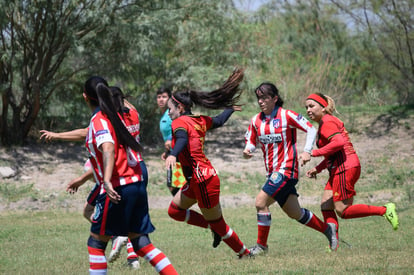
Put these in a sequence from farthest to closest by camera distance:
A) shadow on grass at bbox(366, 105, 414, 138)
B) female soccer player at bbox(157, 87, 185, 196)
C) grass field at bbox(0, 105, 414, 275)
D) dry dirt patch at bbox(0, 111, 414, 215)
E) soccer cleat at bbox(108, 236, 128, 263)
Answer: shadow on grass at bbox(366, 105, 414, 138) < dry dirt patch at bbox(0, 111, 414, 215) < female soccer player at bbox(157, 87, 185, 196) < soccer cleat at bbox(108, 236, 128, 263) < grass field at bbox(0, 105, 414, 275)

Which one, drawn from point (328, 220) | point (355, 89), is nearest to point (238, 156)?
point (328, 220)

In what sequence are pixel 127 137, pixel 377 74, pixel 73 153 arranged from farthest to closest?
1. pixel 377 74
2. pixel 73 153
3. pixel 127 137

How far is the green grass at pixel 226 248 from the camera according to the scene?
6.86 meters

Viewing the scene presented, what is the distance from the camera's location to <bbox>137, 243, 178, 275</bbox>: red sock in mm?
5395

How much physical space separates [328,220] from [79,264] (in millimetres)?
3180

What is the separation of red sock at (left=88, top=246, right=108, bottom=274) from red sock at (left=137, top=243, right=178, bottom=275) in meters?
0.32

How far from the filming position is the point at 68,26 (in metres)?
16.4

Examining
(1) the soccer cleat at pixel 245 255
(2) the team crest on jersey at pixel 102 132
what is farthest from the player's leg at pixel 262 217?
(2) the team crest on jersey at pixel 102 132

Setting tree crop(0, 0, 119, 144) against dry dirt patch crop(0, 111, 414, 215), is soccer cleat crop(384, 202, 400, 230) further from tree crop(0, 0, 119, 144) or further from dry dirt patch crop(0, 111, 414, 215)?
tree crop(0, 0, 119, 144)

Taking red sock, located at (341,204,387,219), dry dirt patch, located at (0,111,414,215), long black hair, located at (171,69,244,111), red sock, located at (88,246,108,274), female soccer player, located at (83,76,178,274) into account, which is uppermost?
long black hair, located at (171,69,244,111)

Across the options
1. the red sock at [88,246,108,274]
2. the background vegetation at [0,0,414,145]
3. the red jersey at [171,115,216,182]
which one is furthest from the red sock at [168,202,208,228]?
the background vegetation at [0,0,414,145]

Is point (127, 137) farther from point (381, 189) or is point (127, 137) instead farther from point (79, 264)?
point (381, 189)

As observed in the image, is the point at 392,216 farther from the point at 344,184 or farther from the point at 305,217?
the point at 305,217

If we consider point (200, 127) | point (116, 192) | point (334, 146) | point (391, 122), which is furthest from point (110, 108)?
point (391, 122)
